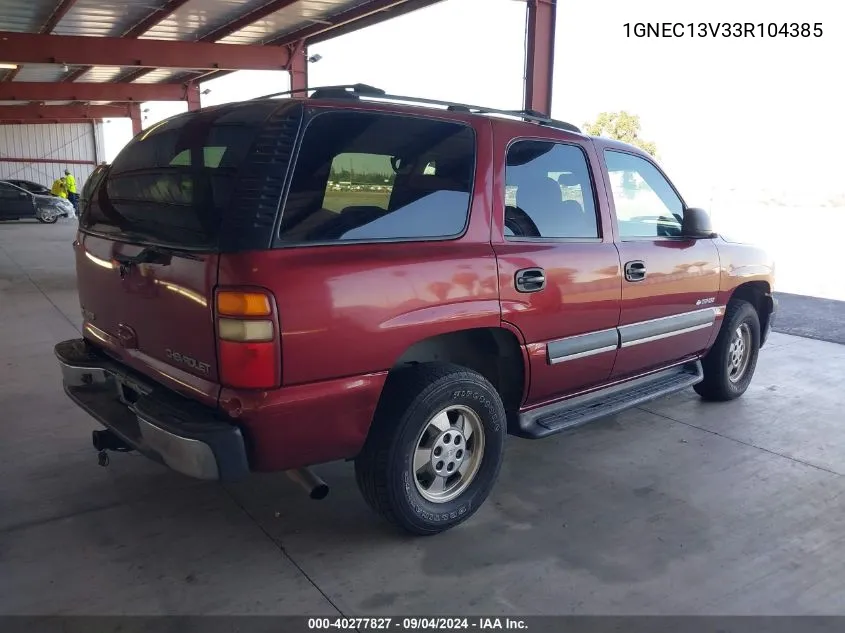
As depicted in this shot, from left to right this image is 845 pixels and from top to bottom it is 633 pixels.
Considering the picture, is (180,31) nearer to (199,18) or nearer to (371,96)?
(199,18)

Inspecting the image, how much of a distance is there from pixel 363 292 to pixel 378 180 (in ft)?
1.80

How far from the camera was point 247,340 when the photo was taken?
2471mm

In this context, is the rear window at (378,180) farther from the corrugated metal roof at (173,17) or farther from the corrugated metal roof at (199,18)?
the corrugated metal roof at (199,18)

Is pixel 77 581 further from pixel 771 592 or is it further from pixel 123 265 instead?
pixel 771 592

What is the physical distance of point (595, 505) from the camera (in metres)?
3.49

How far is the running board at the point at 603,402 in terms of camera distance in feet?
11.6

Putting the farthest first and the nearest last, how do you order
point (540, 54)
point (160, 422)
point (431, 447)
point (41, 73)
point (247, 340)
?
1. point (41, 73)
2. point (540, 54)
3. point (431, 447)
4. point (160, 422)
5. point (247, 340)

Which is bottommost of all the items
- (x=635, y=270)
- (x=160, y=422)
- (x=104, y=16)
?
(x=160, y=422)

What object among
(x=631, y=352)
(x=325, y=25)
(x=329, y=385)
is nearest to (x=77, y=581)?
(x=329, y=385)

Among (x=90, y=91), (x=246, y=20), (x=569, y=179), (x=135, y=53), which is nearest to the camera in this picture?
(x=569, y=179)

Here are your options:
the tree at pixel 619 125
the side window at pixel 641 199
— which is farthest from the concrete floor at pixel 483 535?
the tree at pixel 619 125

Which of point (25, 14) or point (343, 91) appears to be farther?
point (25, 14)

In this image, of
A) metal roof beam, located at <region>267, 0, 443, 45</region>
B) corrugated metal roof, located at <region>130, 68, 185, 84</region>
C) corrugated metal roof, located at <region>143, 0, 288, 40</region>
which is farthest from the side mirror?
corrugated metal roof, located at <region>130, 68, 185, 84</region>

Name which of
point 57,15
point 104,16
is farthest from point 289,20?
point 57,15
